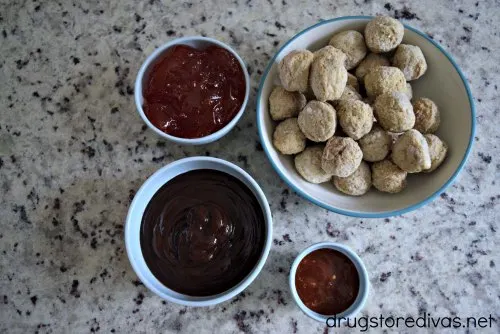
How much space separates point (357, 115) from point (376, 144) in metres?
0.10

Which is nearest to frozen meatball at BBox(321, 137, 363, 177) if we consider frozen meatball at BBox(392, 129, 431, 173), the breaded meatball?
frozen meatball at BBox(392, 129, 431, 173)

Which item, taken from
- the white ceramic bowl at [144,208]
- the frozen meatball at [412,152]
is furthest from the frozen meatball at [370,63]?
the white ceramic bowl at [144,208]

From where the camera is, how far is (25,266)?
133 cm

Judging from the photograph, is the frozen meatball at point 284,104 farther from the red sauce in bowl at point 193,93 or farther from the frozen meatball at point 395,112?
the frozen meatball at point 395,112

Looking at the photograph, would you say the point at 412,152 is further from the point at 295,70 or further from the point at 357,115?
the point at 295,70

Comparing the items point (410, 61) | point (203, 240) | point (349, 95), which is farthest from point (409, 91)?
point (203, 240)

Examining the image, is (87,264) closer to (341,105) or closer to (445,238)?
(341,105)

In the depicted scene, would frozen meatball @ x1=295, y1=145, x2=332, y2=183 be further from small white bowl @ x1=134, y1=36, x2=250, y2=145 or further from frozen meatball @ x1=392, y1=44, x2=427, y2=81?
frozen meatball @ x1=392, y1=44, x2=427, y2=81

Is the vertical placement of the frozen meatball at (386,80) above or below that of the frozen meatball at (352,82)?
above

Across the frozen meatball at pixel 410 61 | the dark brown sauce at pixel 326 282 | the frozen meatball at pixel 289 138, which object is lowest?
the dark brown sauce at pixel 326 282

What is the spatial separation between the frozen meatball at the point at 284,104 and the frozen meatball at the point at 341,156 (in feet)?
0.48

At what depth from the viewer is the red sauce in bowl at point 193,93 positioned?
122 cm

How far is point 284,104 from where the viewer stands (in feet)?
4.09

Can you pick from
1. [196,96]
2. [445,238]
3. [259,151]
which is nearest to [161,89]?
[196,96]
